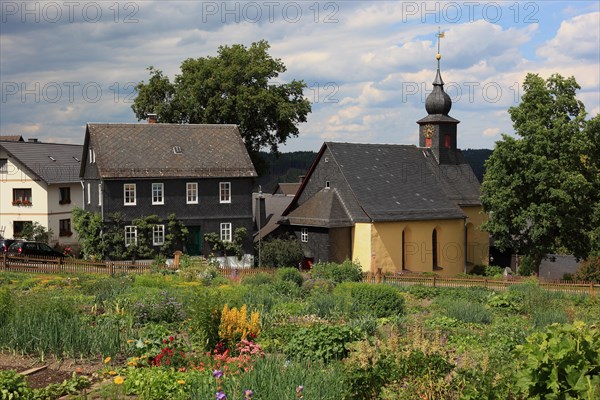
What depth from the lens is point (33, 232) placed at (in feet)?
150

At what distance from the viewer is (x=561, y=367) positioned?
7566 mm

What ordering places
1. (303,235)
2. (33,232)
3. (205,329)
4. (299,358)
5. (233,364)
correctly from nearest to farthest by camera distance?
(233,364), (299,358), (205,329), (303,235), (33,232)

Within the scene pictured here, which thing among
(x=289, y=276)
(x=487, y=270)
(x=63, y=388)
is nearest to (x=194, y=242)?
(x=289, y=276)

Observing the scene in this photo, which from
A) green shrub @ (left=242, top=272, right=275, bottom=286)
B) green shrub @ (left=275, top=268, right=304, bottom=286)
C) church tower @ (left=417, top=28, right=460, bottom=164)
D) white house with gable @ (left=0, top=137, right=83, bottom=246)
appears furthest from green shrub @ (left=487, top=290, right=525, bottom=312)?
white house with gable @ (left=0, top=137, right=83, bottom=246)

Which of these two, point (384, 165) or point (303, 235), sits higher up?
point (384, 165)

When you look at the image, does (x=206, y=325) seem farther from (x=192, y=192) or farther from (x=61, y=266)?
(x=192, y=192)

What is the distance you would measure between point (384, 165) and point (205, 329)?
35.5 metres

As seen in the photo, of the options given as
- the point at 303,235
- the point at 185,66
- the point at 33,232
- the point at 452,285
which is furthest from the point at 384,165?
the point at 33,232

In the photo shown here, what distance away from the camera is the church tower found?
51.1 m

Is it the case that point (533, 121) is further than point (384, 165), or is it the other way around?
point (384, 165)

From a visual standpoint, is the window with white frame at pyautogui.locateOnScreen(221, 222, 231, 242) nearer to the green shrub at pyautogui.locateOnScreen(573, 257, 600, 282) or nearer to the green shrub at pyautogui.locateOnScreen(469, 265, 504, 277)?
the green shrub at pyautogui.locateOnScreen(469, 265, 504, 277)

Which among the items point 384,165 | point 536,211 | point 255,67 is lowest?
point 536,211

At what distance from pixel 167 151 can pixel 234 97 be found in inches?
355

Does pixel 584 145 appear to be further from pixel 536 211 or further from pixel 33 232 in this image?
pixel 33 232
